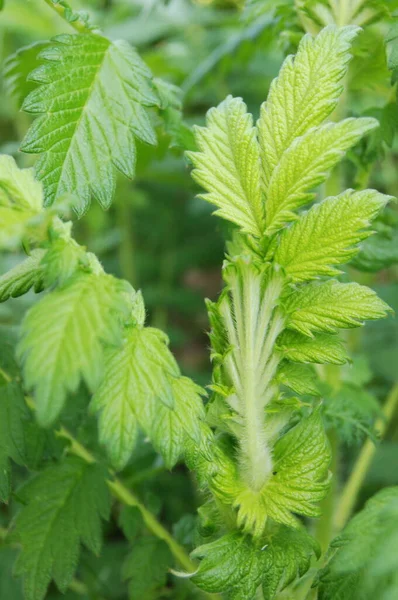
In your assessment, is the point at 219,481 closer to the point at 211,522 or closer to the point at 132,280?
the point at 211,522

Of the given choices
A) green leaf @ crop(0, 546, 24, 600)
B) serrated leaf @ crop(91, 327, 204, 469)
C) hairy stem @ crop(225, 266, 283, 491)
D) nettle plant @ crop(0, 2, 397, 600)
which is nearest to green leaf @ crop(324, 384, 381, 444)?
nettle plant @ crop(0, 2, 397, 600)

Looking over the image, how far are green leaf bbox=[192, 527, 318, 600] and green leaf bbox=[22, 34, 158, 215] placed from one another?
0.38m

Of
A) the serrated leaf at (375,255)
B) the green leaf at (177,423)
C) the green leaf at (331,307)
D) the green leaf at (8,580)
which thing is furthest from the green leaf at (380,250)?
the green leaf at (8,580)

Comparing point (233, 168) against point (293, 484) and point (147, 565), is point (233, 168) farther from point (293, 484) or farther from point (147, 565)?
point (147, 565)

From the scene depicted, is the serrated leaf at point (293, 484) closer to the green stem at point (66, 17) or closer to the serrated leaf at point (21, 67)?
the green stem at point (66, 17)

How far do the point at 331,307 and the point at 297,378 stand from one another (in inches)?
3.4

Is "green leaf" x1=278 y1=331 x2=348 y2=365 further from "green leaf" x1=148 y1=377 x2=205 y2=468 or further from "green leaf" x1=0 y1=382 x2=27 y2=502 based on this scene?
"green leaf" x1=0 y1=382 x2=27 y2=502

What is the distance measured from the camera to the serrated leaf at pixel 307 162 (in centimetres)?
67

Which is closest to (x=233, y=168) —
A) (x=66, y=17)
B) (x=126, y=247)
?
(x=66, y=17)

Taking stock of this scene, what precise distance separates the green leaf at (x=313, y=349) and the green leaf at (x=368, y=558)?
14cm

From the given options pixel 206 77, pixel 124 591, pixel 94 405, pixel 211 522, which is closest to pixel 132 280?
pixel 206 77

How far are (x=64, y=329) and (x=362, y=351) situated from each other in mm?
1065

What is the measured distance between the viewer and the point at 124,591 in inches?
50.4

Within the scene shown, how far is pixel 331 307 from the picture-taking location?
699mm
